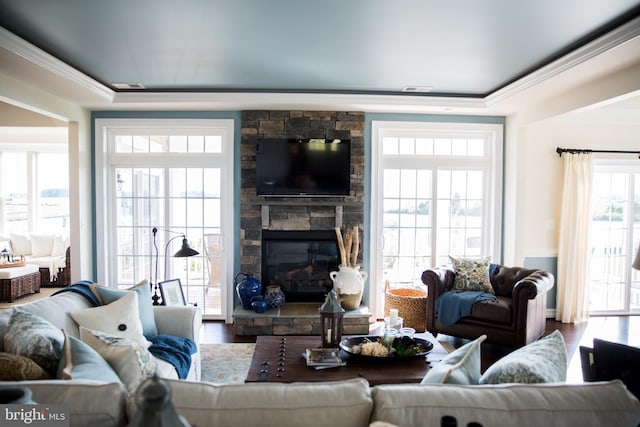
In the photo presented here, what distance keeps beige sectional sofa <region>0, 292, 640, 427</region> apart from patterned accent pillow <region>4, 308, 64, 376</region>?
1.70 ft

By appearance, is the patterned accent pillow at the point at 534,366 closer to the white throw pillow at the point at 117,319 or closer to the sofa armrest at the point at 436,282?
the white throw pillow at the point at 117,319

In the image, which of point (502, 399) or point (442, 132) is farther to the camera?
point (442, 132)

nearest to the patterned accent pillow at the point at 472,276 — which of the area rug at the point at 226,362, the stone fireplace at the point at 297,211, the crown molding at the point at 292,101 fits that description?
the stone fireplace at the point at 297,211

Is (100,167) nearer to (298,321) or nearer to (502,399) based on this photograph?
(298,321)

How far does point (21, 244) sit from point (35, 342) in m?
6.63

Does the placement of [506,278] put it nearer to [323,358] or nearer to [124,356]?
[323,358]

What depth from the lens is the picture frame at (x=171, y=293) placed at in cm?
404

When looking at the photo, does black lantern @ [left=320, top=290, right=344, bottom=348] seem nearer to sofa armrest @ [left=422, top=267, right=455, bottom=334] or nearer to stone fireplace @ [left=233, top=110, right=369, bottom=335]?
sofa armrest @ [left=422, top=267, right=455, bottom=334]

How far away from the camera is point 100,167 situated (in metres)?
5.08

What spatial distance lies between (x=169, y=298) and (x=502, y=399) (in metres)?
3.46

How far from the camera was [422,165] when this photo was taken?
531 centimetres

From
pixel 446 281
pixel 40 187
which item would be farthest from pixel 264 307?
pixel 40 187

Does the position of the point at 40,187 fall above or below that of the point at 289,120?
below

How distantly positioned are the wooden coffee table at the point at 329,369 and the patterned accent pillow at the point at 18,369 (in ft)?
3.67
